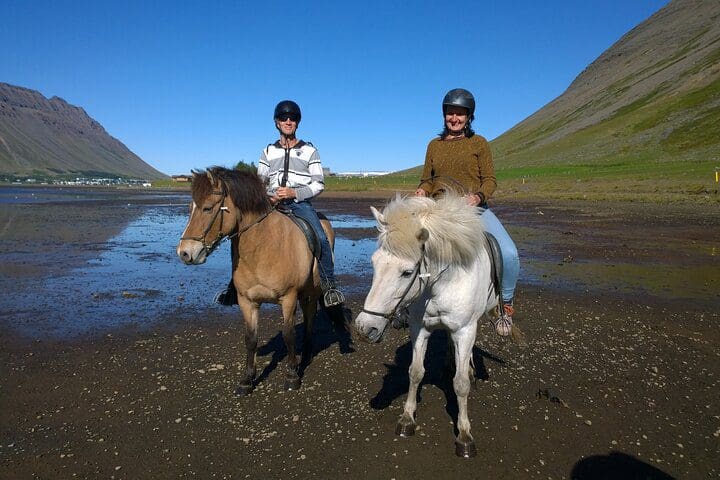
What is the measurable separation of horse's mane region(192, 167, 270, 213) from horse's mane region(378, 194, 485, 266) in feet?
7.04

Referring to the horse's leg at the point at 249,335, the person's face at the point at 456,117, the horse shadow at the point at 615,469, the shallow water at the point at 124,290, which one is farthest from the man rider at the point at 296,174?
the shallow water at the point at 124,290

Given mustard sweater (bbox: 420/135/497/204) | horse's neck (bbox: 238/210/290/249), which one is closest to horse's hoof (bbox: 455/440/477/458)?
mustard sweater (bbox: 420/135/497/204)

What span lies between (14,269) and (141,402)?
10.9 m

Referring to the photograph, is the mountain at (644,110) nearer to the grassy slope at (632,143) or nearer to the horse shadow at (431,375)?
the grassy slope at (632,143)

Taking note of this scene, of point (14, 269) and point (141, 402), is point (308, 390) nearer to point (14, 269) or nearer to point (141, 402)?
point (141, 402)

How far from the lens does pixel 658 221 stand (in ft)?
73.8

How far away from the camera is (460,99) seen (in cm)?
501

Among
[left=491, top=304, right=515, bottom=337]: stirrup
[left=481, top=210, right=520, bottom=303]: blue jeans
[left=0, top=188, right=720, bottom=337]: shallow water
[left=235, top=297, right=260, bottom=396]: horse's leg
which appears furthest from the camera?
[left=0, top=188, right=720, bottom=337]: shallow water

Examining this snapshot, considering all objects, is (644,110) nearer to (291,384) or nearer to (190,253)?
(291,384)

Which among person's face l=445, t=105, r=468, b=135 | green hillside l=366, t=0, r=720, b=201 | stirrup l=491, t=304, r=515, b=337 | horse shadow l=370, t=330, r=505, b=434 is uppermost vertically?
green hillside l=366, t=0, r=720, b=201

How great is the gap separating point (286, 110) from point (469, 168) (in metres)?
2.69

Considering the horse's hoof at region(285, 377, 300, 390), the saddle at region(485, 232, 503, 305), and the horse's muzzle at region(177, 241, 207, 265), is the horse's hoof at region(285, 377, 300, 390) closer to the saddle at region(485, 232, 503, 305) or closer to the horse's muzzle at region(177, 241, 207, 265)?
the horse's muzzle at region(177, 241, 207, 265)

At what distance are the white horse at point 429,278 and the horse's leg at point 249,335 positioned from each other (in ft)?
6.95

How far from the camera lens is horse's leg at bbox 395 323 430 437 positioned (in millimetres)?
Answer: 4395
